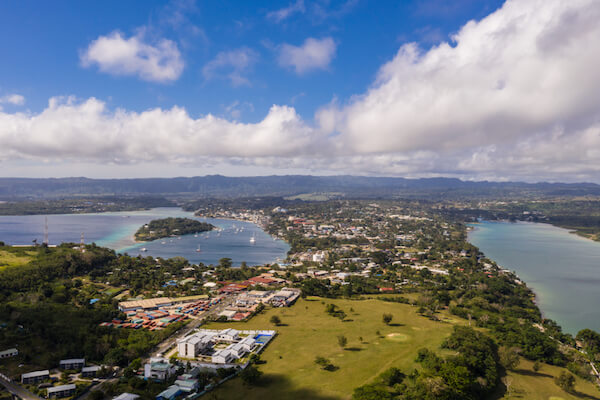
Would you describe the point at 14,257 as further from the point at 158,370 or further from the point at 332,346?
the point at 332,346

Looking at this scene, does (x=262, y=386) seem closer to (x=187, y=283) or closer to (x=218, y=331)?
(x=218, y=331)

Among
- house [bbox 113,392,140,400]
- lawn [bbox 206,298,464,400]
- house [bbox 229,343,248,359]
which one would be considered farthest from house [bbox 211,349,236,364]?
house [bbox 113,392,140,400]

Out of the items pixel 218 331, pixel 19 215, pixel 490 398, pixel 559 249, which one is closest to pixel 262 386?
pixel 218 331

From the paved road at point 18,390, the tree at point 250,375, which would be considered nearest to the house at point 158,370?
the tree at point 250,375

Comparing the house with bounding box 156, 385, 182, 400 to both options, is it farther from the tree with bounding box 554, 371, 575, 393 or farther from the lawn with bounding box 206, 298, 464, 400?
the tree with bounding box 554, 371, 575, 393

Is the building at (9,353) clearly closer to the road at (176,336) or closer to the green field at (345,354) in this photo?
the road at (176,336)

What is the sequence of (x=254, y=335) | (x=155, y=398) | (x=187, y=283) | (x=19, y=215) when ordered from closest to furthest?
(x=155, y=398) → (x=254, y=335) → (x=187, y=283) → (x=19, y=215)
